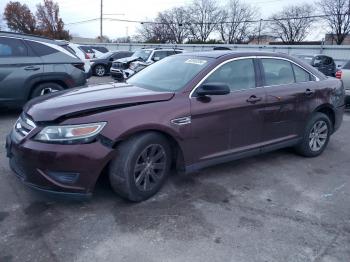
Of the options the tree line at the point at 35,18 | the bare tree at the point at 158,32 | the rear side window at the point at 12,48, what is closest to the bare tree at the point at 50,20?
the tree line at the point at 35,18

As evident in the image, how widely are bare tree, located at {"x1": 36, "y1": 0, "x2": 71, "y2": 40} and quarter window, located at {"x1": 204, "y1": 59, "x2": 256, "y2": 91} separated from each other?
60346 millimetres

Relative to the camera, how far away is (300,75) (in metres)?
5.00

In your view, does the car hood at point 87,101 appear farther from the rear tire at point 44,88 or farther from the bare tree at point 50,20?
the bare tree at point 50,20

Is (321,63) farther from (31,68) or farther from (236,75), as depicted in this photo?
(31,68)

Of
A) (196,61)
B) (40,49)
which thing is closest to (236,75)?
(196,61)

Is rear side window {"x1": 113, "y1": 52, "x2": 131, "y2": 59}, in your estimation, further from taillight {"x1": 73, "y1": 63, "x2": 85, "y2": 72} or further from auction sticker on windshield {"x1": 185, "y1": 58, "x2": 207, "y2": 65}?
auction sticker on windshield {"x1": 185, "y1": 58, "x2": 207, "y2": 65}

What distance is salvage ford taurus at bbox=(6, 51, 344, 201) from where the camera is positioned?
10.2 feet

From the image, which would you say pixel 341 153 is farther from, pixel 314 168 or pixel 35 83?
pixel 35 83

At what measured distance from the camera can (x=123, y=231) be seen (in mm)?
3037

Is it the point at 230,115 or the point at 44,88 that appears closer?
the point at 230,115

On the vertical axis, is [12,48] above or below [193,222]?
above

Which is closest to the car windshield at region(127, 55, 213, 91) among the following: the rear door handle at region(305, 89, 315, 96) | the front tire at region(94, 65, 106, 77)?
the rear door handle at region(305, 89, 315, 96)

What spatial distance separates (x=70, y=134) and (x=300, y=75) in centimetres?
355

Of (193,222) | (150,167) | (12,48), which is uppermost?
(12,48)
